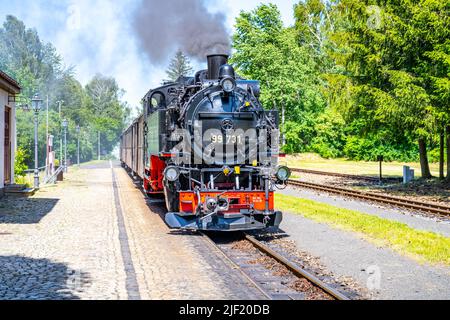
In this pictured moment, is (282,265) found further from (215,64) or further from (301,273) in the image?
(215,64)

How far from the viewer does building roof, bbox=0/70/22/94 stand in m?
17.1

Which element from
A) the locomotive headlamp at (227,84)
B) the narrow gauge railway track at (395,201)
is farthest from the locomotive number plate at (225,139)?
the narrow gauge railway track at (395,201)

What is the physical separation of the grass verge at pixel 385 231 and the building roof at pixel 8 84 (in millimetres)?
9486

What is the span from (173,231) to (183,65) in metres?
92.7

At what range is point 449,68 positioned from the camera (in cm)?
1802

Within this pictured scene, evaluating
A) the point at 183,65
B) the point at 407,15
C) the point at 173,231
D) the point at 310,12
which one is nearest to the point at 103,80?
the point at 183,65

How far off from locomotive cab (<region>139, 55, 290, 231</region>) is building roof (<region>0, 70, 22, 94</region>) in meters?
7.46

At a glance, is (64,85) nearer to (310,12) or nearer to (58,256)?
(310,12)

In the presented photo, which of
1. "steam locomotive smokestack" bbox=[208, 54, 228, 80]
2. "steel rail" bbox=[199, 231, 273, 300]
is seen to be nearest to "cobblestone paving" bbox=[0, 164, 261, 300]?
"steel rail" bbox=[199, 231, 273, 300]

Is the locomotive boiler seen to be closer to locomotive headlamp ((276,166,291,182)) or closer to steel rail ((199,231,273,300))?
locomotive headlamp ((276,166,291,182))

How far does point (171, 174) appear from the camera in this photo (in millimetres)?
11523

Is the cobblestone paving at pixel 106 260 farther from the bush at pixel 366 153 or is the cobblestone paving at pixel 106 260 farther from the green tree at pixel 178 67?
the green tree at pixel 178 67

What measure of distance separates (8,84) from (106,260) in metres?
11.4

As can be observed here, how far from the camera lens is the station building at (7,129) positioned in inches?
747
